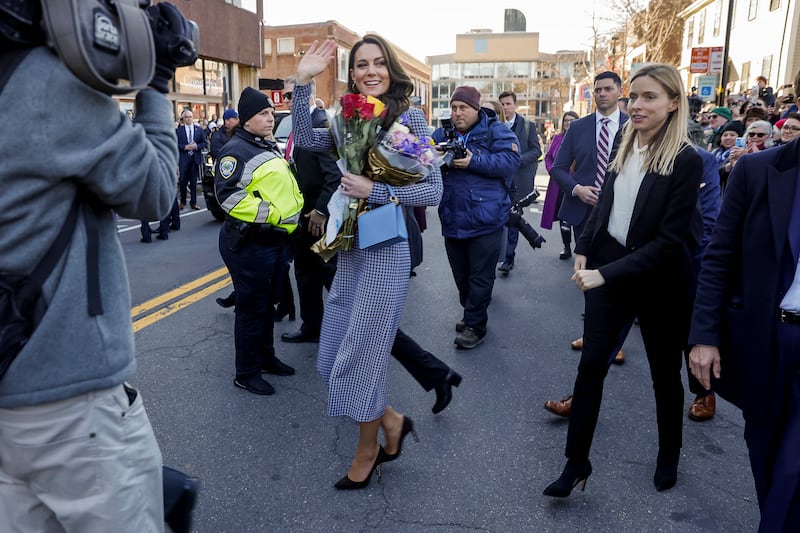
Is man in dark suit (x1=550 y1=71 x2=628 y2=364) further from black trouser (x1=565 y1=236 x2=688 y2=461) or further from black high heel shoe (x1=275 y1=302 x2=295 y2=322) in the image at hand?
black high heel shoe (x1=275 y1=302 x2=295 y2=322)

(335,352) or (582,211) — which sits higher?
(582,211)

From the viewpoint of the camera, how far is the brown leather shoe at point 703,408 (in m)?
3.74

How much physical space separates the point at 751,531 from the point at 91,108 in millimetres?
2905

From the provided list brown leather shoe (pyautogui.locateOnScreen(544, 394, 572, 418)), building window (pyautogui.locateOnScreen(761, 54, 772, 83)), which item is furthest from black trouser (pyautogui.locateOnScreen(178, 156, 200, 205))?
building window (pyautogui.locateOnScreen(761, 54, 772, 83))

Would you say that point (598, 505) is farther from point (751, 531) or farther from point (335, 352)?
point (335, 352)

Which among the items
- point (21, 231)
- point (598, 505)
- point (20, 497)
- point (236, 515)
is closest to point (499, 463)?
point (598, 505)

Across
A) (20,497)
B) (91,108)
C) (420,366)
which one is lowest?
(420,366)

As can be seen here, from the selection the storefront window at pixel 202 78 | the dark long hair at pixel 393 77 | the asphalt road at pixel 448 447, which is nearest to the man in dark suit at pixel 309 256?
the asphalt road at pixel 448 447

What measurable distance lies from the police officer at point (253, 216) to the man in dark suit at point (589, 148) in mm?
2263

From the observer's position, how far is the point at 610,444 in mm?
3455

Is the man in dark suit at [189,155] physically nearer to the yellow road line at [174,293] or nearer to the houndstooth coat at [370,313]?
the yellow road line at [174,293]

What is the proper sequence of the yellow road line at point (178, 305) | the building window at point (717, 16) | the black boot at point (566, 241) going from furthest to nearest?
the building window at point (717, 16) < the black boot at point (566, 241) < the yellow road line at point (178, 305)

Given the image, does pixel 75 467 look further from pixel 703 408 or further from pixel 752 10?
pixel 752 10

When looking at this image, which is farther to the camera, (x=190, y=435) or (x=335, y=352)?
(x=190, y=435)
